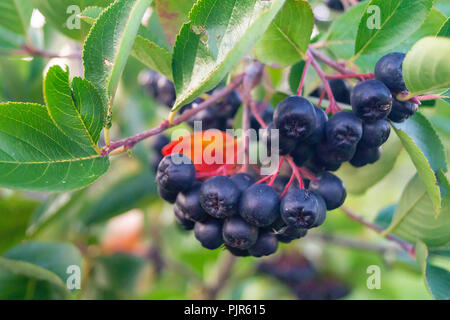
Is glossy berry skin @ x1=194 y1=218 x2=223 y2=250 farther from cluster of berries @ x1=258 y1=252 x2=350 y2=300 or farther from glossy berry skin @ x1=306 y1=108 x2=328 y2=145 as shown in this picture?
cluster of berries @ x1=258 y1=252 x2=350 y2=300

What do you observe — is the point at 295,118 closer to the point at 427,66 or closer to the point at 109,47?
the point at 427,66

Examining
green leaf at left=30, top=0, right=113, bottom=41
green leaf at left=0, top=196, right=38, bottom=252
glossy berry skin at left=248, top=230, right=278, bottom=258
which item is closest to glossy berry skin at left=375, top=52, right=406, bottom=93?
glossy berry skin at left=248, top=230, right=278, bottom=258

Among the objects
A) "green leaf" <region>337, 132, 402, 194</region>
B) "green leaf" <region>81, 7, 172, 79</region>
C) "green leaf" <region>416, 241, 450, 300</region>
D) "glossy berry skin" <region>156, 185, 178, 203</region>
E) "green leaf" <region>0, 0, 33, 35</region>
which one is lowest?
Answer: "green leaf" <region>416, 241, 450, 300</region>

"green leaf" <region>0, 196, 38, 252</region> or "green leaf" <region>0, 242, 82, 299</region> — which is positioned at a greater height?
"green leaf" <region>0, 196, 38, 252</region>

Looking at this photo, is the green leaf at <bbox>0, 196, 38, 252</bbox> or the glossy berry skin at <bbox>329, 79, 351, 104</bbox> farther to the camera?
the green leaf at <bbox>0, 196, 38, 252</bbox>

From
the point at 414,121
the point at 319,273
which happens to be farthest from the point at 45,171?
the point at 319,273

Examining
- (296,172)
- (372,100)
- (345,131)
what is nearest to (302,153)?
(296,172)
